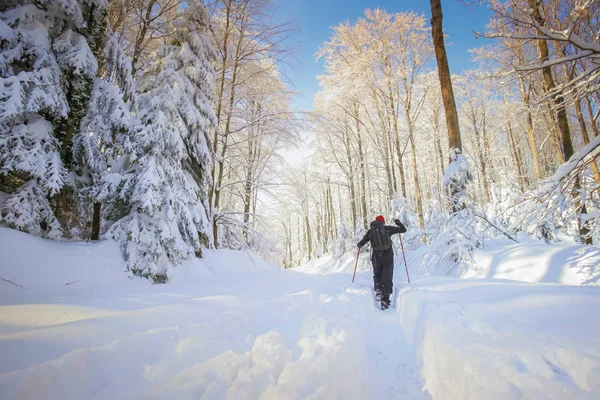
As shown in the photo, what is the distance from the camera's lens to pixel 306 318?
3.29 m

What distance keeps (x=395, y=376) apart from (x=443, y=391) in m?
0.52

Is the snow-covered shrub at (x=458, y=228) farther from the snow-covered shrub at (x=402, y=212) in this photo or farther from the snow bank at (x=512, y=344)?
the snow-covered shrub at (x=402, y=212)

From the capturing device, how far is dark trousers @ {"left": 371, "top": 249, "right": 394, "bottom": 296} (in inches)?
211

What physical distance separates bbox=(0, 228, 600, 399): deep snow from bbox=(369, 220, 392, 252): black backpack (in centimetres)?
167

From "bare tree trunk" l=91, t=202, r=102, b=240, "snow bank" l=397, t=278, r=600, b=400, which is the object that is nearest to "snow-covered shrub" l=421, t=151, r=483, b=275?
"snow bank" l=397, t=278, r=600, b=400

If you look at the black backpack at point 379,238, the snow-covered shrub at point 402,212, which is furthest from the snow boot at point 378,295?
the snow-covered shrub at point 402,212

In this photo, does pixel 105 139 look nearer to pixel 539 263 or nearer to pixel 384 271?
pixel 384 271

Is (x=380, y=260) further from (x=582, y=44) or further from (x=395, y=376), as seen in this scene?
(x=582, y=44)

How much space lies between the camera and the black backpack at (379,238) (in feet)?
18.2

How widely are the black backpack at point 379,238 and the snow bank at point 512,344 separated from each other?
2177mm

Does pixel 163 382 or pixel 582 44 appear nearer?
pixel 163 382

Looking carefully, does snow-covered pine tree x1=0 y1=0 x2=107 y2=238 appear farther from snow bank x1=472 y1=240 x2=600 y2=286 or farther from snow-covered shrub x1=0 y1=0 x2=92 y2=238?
snow bank x1=472 y1=240 x2=600 y2=286

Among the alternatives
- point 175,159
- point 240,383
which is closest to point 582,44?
point 240,383

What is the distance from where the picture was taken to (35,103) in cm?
360
